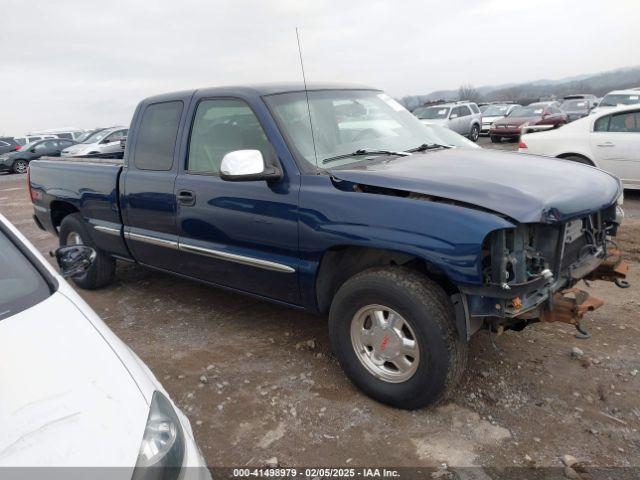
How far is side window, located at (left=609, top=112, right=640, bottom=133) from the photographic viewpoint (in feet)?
26.2

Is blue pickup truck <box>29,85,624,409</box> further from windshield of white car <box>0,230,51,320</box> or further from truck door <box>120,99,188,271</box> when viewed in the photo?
windshield of white car <box>0,230,51,320</box>

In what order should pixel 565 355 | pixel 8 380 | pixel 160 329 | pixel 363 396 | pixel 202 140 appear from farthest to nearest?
1. pixel 160 329
2. pixel 202 140
3. pixel 565 355
4. pixel 363 396
5. pixel 8 380

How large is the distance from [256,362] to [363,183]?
1.55 metres

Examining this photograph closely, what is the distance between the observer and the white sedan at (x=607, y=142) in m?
7.89

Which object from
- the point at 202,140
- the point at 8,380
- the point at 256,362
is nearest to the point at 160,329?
the point at 256,362

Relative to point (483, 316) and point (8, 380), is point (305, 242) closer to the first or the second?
point (483, 316)

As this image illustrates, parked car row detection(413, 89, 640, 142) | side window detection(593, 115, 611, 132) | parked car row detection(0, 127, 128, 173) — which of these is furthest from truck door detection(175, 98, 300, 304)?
parked car row detection(413, 89, 640, 142)

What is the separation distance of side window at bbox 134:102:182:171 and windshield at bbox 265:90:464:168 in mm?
1009

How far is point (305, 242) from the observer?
321 centimetres

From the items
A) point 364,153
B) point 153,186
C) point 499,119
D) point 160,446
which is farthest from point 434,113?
point 160,446

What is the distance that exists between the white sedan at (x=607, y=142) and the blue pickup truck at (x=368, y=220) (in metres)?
5.02

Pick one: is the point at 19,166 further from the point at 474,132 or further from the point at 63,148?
the point at 474,132

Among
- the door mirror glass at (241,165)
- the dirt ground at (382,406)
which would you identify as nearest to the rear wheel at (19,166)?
the dirt ground at (382,406)

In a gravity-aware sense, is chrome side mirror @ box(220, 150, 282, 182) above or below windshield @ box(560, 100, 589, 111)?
above
